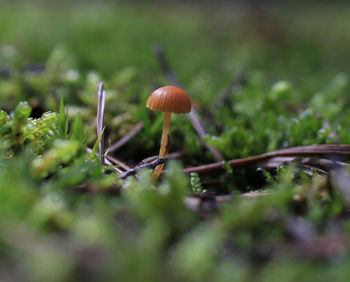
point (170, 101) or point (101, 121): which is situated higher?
point (170, 101)

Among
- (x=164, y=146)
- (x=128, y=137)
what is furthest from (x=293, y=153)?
(x=128, y=137)

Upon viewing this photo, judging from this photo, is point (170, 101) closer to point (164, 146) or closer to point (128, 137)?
point (164, 146)

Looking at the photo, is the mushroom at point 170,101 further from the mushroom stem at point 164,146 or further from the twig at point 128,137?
the twig at point 128,137

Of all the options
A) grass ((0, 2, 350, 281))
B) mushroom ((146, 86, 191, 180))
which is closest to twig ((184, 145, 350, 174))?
grass ((0, 2, 350, 281))

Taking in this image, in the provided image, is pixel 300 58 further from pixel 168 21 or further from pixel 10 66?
pixel 10 66

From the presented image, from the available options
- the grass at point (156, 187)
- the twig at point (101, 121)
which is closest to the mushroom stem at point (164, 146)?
the grass at point (156, 187)

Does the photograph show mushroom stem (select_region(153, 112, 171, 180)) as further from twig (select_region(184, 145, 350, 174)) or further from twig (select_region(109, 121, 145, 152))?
twig (select_region(109, 121, 145, 152))
